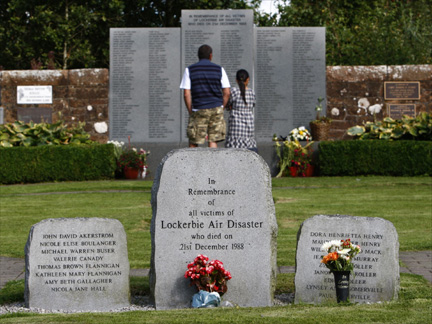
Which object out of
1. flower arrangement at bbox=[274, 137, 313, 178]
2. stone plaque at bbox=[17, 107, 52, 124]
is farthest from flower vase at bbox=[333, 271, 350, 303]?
stone plaque at bbox=[17, 107, 52, 124]

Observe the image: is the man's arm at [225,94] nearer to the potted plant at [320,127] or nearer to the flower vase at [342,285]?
the flower vase at [342,285]

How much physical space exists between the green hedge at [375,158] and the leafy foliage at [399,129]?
25.2 inches

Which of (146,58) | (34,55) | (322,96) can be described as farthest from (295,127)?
(34,55)

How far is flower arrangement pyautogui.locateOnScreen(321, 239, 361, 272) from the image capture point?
495cm

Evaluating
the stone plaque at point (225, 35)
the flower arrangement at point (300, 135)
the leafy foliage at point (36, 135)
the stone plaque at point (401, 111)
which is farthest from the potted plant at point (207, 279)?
the stone plaque at point (401, 111)

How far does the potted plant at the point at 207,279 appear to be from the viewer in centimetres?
509

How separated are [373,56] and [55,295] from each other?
15.9m

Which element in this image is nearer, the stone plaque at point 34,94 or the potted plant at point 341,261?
the potted plant at point 341,261

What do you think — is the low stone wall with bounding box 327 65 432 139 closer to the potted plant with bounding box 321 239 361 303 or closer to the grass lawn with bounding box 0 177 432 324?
the grass lawn with bounding box 0 177 432 324

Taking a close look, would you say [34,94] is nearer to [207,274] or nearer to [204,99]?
[204,99]

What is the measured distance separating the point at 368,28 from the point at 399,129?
311 inches

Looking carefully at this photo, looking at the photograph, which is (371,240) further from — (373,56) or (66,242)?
(373,56)

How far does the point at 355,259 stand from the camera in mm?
5262

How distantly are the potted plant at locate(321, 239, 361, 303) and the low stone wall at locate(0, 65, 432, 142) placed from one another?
1210cm
